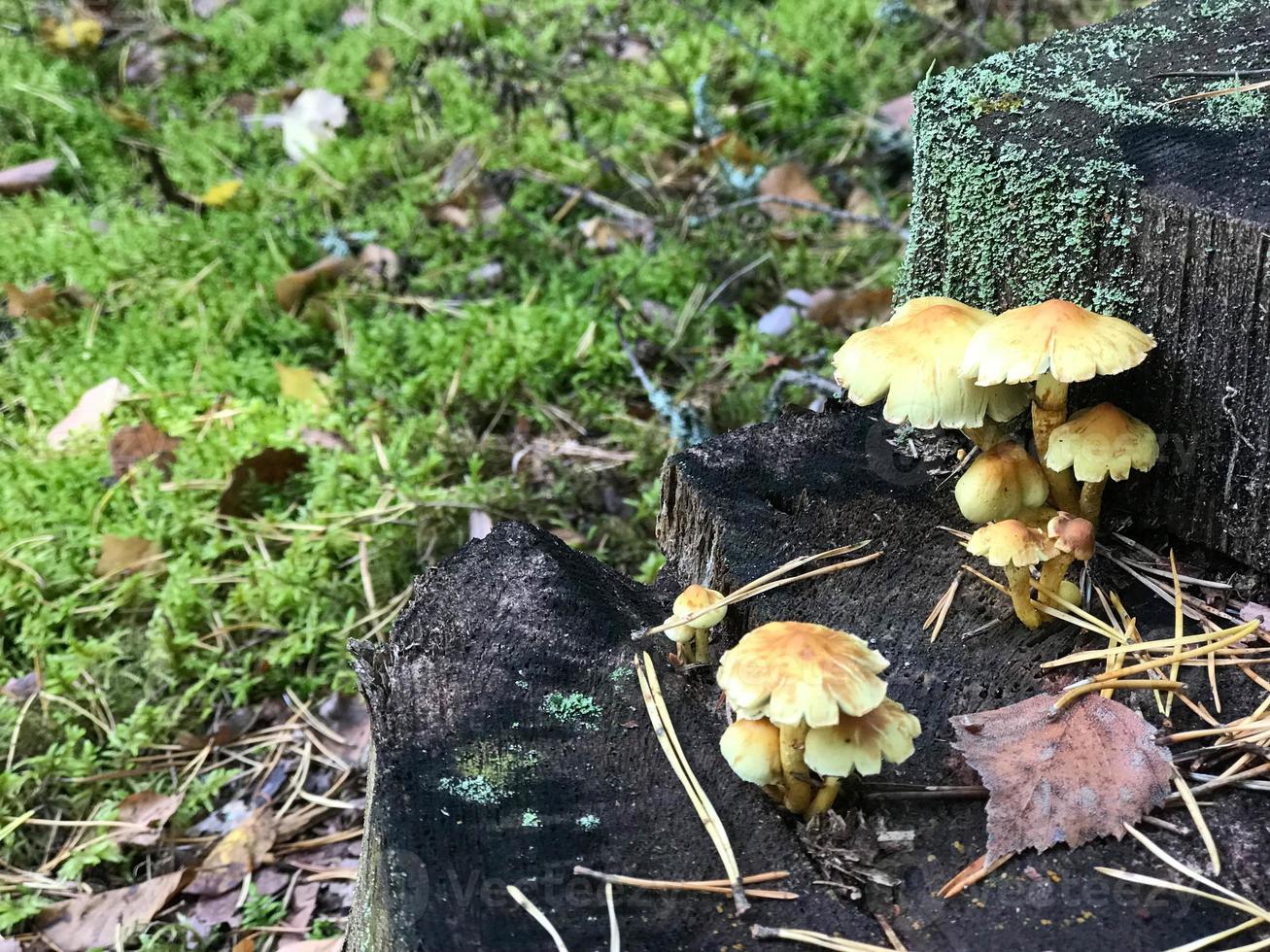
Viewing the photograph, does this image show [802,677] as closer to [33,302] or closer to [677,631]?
[677,631]

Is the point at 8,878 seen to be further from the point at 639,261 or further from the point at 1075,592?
the point at 639,261

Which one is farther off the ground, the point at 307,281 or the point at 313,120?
the point at 313,120

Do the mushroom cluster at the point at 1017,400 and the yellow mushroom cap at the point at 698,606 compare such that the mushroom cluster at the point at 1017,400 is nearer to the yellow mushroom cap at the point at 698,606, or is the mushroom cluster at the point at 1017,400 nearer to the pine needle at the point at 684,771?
the yellow mushroom cap at the point at 698,606

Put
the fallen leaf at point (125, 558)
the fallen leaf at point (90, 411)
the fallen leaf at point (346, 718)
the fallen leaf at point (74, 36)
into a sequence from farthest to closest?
1. the fallen leaf at point (74, 36)
2. the fallen leaf at point (90, 411)
3. the fallen leaf at point (125, 558)
4. the fallen leaf at point (346, 718)

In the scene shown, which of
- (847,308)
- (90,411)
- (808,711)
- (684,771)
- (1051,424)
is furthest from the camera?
(847,308)

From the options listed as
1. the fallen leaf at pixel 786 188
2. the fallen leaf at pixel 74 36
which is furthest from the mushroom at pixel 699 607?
the fallen leaf at pixel 74 36

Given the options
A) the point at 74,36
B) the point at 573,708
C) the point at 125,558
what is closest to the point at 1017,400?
the point at 573,708

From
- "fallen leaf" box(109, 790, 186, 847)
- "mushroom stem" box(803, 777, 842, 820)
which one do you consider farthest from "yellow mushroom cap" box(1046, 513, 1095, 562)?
"fallen leaf" box(109, 790, 186, 847)

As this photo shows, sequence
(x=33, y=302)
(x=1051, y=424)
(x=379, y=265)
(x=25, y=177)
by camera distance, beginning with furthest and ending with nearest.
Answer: (x=25, y=177)
(x=379, y=265)
(x=33, y=302)
(x=1051, y=424)
